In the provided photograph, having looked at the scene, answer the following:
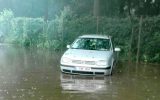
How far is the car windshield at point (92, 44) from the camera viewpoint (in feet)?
59.6

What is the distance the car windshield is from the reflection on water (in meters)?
1.80

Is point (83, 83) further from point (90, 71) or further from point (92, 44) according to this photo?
point (92, 44)

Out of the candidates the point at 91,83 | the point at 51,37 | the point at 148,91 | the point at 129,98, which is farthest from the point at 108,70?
the point at 51,37

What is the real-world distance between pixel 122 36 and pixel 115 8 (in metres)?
21.3

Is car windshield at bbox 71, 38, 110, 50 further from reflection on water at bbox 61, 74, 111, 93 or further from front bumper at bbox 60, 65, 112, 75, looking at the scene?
reflection on water at bbox 61, 74, 111, 93

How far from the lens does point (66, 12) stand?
31828 millimetres

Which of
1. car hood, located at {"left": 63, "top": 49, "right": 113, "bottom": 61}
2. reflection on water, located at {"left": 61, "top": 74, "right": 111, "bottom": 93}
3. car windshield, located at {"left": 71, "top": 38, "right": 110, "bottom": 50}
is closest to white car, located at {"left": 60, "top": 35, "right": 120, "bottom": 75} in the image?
car hood, located at {"left": 63, "top": 49, "right": 113, "bottom": 61}

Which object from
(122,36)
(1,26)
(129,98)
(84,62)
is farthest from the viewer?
(1,26)

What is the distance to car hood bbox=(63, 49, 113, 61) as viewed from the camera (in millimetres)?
16531

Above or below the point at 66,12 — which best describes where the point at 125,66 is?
below

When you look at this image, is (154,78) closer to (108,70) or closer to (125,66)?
(108,70)

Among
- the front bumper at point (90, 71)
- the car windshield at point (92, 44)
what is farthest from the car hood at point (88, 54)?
the car windshield at point (92, 44)

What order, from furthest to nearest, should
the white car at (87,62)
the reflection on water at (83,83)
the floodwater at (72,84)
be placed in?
1. the white car at (87,62)
2. the reflection on water at (83,83)
3. the floodwater at (72,84)

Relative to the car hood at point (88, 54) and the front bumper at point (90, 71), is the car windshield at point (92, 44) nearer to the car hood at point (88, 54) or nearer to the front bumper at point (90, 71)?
the car hood at point (88, 54)
